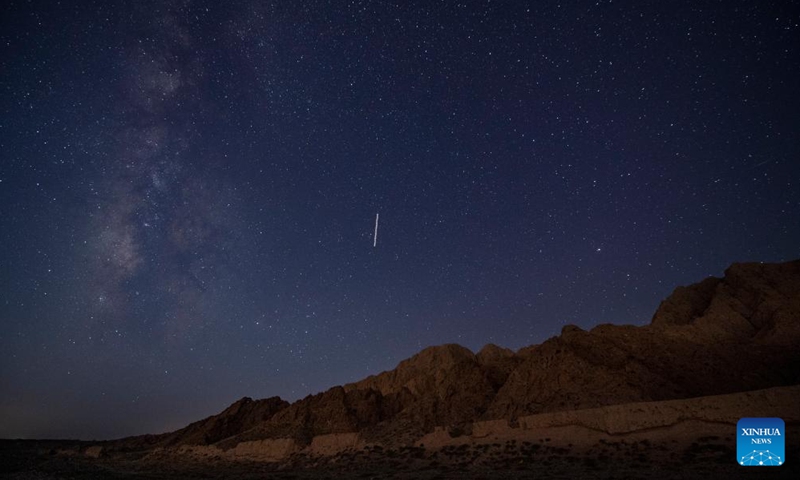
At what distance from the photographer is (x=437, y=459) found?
32.0 metres

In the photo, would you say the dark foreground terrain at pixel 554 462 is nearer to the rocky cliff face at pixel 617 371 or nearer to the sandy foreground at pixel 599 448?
the sandy foreground at pixel 599 448

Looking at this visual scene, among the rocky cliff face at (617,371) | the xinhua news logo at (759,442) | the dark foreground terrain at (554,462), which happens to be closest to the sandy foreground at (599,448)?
the dark foreground terrain at (554,462)

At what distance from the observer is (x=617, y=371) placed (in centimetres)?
3422

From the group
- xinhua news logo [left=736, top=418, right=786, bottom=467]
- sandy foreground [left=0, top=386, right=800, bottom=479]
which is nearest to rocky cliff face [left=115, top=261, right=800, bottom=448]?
sandy foreground [left=0, top=386, right=800, bottom=479]

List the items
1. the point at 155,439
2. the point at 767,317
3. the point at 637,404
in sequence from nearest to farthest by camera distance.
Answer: the point at 637,404 < the point at 767,317 < the point at 155,439

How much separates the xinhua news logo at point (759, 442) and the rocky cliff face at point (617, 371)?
1610 centimetres

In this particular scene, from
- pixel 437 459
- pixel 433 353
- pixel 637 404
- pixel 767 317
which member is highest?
pixel 433 353

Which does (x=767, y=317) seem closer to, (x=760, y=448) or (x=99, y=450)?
(x=760, y=448)

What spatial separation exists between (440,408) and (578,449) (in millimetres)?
20051

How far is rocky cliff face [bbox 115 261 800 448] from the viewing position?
31.9 metres

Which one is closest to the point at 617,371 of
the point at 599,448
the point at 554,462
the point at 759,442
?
the point at 599,448

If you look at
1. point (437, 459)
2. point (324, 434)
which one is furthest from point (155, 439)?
point (437, 459)

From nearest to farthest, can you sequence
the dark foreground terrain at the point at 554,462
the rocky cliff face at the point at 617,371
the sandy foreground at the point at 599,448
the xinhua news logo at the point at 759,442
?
the xinhua news logo at the point at 759,442 < the dark foreground terrain at the point at 554,462 < the sandy foreground at the point at 599,448 < the rocky cliff face at the point at 617,371

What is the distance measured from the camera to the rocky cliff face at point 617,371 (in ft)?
105
